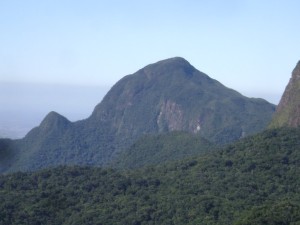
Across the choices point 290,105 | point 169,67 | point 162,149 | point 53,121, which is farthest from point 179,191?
point 169,67

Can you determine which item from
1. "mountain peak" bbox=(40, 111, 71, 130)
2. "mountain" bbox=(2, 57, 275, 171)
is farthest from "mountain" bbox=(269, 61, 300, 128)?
"mountain peak" bbox=(40, 111, 71, 130)

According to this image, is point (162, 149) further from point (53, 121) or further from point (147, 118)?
point (147, 118)

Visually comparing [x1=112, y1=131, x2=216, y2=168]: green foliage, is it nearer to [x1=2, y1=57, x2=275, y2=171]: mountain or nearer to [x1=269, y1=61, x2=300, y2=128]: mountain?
[x1=269, y1=61, x2=300, y2=128]: mountain

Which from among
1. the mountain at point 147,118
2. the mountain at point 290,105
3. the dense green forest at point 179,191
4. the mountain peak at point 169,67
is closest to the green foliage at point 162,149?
the mountain at point 290,105

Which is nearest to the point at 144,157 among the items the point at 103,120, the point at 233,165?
the point at 233,165

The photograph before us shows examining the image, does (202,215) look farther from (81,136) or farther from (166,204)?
(81,136)

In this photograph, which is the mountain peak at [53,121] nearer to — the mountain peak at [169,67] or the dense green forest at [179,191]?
the mountain peak at [169,67]
